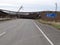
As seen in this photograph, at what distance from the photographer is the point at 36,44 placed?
12.7 meters

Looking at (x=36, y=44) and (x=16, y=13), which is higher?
(x=36, y=44)

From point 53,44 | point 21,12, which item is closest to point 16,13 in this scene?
point 21,12

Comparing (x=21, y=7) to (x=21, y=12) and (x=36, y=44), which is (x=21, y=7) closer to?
(x=21, y=12)

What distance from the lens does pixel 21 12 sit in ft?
403

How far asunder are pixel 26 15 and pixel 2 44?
4186 inches

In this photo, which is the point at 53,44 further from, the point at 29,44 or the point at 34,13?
the point at 34,13

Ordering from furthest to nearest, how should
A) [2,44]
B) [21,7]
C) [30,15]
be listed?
[21,7]
[30,15]
[2,44]

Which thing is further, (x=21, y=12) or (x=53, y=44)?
(x=21, y=12)

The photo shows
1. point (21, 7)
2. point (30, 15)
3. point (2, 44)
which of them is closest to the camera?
point (2, 44)

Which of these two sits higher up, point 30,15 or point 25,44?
point 25,44

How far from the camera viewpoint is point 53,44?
12.8 m

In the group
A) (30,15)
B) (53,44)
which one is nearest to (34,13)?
(30,15)

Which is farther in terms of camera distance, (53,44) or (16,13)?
(16,13)

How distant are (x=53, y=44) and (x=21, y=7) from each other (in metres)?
116
